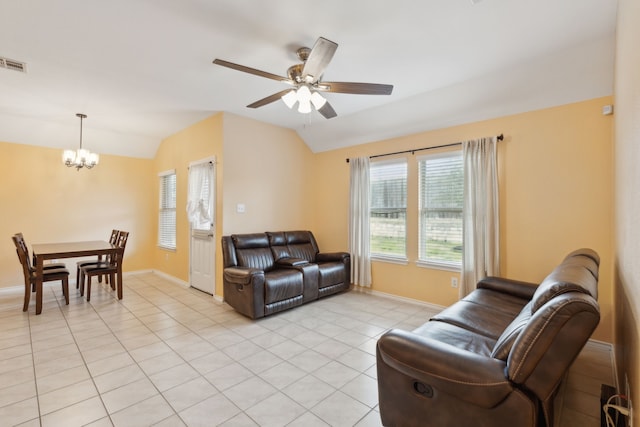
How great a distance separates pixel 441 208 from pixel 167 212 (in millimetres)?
5159

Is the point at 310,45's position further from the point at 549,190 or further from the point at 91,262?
the point at 91,262

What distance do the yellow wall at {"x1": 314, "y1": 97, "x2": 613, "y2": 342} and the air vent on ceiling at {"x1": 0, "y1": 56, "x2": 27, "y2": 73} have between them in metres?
4.69

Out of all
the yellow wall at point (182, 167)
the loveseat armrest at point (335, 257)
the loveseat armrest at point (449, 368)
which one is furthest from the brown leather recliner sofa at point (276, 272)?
the loveseat armrest at point (449, 368)

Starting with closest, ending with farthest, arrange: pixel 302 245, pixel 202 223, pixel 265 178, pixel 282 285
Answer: pixel 282 285
pixel 202 223
pixel 265 178
pixel 302 245

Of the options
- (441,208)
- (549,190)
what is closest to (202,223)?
(441,208)

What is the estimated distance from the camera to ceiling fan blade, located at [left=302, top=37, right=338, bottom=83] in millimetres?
2025

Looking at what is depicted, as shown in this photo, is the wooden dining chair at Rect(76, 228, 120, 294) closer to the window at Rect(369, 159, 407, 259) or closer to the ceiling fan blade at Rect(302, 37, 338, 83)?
the window at Rect(369, 159, 407, 259)

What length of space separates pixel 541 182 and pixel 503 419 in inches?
110

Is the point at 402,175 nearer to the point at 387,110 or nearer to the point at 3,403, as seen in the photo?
the point at 387,110

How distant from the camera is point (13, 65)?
2.96m

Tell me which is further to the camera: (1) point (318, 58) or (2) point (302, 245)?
(2) point (302, 245)

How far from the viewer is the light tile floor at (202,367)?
1.94 meters

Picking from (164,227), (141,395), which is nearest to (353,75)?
(141,395)

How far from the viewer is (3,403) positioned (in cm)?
203
